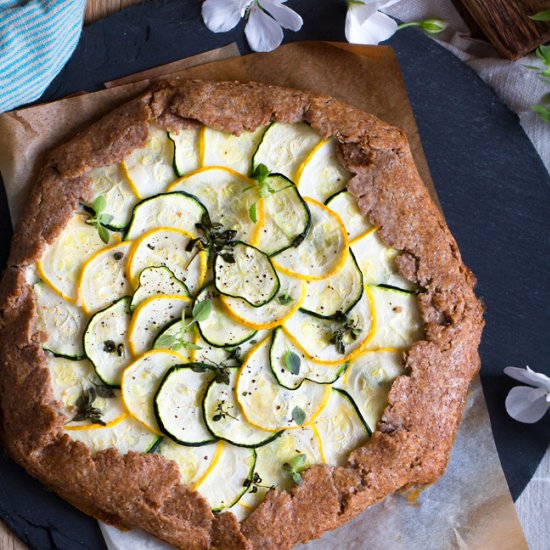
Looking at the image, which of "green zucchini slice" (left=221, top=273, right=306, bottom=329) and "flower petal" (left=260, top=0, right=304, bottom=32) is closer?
"green zucchini slice" (left=221, top=273, right=306, bottom=329)

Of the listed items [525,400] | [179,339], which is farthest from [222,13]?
[525,400]

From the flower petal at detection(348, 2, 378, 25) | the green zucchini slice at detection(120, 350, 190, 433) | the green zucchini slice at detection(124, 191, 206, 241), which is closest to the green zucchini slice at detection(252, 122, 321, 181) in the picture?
the green zucchini slice at detection(124, 191, 206, 241)

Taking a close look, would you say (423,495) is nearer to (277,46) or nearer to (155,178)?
(155,178)

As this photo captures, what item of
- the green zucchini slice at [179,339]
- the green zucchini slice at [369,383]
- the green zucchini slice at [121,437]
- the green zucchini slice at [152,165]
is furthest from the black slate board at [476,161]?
the green zucchini slice at [121,437]

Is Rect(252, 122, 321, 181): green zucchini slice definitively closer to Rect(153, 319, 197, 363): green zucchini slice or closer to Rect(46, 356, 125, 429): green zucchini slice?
Rect(153, 319, 197, 363): green zucchini slice

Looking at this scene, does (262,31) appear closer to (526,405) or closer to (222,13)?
(222,13)

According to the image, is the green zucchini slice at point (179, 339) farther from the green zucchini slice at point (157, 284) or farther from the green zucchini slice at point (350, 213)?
the green zucchini slice at point (350, 213)
